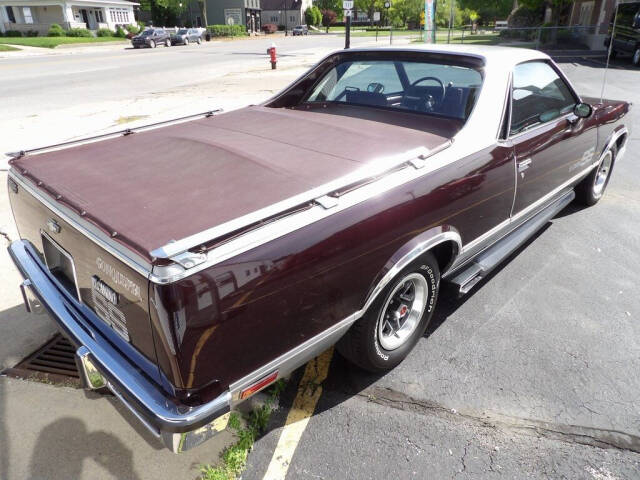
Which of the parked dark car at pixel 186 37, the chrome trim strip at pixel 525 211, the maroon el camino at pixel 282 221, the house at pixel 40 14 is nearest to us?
the maroon el camino at pixel 282 221

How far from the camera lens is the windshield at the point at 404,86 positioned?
3.30m

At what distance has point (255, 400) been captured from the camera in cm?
266

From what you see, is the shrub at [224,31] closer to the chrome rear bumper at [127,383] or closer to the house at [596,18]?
the house at [596,18]

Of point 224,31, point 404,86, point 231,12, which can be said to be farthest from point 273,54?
point 231,12

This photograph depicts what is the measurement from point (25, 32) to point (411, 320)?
5705cm

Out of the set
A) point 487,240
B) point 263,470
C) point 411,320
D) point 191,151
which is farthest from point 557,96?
point 263,470

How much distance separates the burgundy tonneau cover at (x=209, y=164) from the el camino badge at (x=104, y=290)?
25 cm

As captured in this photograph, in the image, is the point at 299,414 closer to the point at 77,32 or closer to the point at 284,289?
the point at 284,289

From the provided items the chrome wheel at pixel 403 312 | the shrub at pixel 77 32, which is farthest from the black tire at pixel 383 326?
the shrub at pixel 77 32

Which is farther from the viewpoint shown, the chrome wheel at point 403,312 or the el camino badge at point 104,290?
the chrome wheel at point 403,312

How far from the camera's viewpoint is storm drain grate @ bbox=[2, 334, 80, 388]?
277 centimetres

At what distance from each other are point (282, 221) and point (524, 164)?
6.73ft

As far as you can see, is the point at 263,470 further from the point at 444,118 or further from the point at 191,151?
the point at 444,118

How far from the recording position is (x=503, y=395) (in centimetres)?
271
